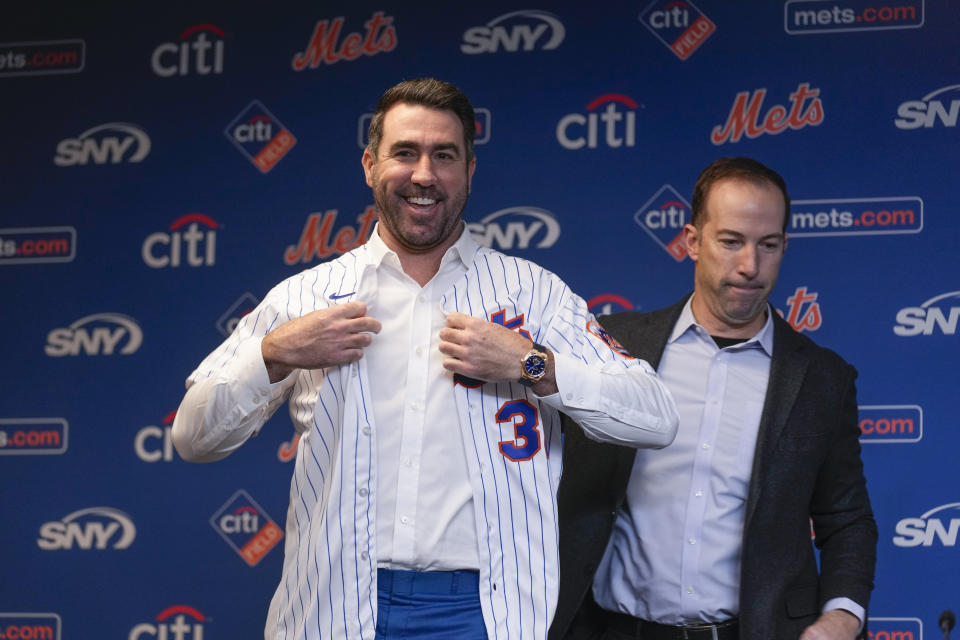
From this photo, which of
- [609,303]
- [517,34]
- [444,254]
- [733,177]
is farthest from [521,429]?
[517,34]

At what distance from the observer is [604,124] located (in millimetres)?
3750

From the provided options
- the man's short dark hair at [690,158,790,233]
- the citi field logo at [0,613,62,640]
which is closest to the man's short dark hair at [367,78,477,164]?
the man's short dark hair at [690,158,790,233]

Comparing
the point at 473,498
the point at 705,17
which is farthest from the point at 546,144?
the point at 473,498

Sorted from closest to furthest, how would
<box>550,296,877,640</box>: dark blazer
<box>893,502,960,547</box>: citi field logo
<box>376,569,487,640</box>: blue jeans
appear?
<box>376,569,487,640</box>: blue jeans, <box>550,296,877,640</box>: dark blazer, <box>893,502,960,547</box>: citi field logo

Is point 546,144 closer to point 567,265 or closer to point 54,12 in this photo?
→ point 567,265

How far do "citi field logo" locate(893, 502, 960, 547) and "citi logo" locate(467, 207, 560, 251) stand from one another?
1.39m

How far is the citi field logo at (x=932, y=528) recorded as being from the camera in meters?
3.40

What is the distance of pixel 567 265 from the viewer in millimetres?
3736

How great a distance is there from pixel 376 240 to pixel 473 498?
567mm

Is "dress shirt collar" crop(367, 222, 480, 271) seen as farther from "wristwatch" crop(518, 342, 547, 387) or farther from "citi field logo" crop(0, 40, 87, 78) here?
"citi field logo" crop(0, 40, 87, 78)

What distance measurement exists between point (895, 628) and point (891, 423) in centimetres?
61

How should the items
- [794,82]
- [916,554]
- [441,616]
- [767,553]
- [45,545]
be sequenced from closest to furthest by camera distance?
[441,616]
[767,553]
[916,554]
[794,82]
[45,545]

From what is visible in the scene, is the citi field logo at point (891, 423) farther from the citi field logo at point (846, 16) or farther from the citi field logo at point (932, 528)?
the citi field logo at point (846, 16)

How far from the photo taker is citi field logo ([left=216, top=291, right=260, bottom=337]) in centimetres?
391
